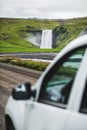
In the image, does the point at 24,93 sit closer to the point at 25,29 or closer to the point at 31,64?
the point at 31,64

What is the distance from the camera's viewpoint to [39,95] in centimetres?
478

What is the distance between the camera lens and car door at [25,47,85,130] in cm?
406

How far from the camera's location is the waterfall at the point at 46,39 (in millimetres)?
64188

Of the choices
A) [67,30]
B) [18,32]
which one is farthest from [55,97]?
[18,32]

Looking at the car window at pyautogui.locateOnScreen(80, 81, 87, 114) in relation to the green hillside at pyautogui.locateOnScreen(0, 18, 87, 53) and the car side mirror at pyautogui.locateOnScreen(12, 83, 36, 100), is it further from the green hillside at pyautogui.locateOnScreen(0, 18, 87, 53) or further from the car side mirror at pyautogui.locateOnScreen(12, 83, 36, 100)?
the green hillside at pyautogui.locateOnScreen(0, 18, 87, 53)

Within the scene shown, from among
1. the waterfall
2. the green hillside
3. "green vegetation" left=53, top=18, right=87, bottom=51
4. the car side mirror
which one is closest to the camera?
the car side mirror

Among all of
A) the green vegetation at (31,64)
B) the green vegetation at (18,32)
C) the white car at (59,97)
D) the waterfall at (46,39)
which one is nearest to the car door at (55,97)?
the white car at (59,97)

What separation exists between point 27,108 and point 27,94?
0.20m

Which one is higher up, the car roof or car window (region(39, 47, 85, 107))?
the car roof

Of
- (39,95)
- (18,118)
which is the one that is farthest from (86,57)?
(18,118)

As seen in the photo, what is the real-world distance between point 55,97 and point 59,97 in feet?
0.32

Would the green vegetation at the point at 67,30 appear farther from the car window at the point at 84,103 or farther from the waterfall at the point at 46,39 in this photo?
the car window at the point at 84,103

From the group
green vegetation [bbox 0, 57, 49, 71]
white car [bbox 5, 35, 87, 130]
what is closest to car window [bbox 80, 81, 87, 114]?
white car [bbox 5, 35, 87, 130]

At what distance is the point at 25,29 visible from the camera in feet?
233
